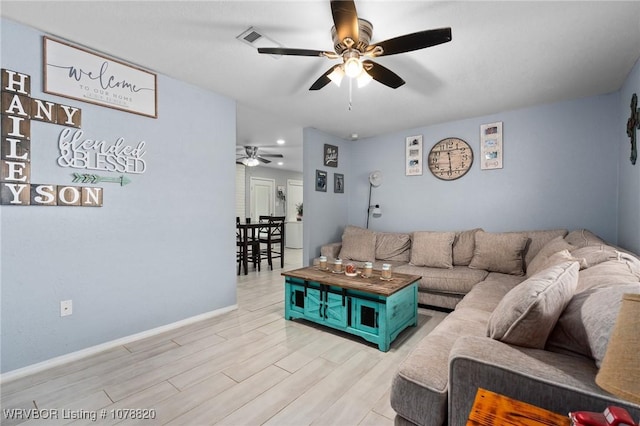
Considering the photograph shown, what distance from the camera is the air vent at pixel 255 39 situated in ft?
6.70

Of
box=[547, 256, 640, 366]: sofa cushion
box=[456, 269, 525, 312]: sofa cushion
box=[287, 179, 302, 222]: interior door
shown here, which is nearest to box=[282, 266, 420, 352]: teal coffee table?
box=[456, 269, 525, 312]: sofa cushion

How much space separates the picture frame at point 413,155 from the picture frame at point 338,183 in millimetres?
1088

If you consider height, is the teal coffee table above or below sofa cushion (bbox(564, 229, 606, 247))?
below

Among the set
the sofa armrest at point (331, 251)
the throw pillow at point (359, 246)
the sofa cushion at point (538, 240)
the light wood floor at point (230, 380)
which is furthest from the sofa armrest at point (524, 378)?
the sofa armrest at point (331, 251)

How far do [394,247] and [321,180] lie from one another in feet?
4.95

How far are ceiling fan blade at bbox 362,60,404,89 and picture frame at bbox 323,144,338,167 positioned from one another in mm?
2510

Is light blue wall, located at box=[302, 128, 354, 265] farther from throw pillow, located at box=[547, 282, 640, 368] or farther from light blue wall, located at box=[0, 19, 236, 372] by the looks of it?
throw pillow, located at box=[547, 282, 640, 368]

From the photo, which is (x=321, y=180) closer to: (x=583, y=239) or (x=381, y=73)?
(x=381, y=73)

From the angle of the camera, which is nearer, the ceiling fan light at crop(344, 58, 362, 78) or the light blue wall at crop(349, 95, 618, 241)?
the ceiling fan light at crop(344, 58, 362, 78)

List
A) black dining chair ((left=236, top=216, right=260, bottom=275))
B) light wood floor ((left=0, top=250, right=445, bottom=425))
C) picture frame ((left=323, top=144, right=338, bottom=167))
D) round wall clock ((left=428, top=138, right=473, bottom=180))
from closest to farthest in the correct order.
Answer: light wood floor ((left=0, top=250, right=445, bottom=425))
round wall clock ((left=428, top=138, right=473, bottom=180))
picture frame ((left=323, top=144, right=338, bottom=167))
black dining chair ((left=236, top=216, right=260, bottom=275))

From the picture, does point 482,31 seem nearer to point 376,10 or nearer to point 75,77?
point 376,10

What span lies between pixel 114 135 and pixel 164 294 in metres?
1.48

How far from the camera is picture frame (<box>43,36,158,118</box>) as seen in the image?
7.05 feet

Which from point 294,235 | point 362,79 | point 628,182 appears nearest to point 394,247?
point 628,182
